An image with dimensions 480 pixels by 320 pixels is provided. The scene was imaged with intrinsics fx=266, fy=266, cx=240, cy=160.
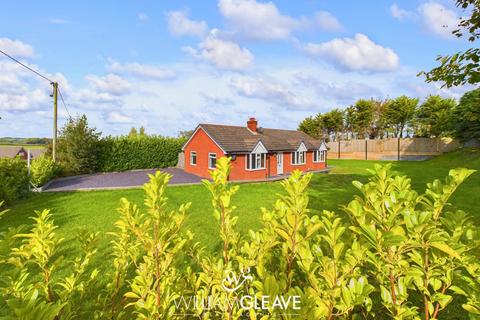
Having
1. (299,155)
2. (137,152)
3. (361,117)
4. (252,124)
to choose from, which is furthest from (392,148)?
(137,152)

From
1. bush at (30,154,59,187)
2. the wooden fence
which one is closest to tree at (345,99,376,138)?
the wooden fence

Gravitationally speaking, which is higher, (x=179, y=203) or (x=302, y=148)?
(x=302, y=148)

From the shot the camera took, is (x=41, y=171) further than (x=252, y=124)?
No

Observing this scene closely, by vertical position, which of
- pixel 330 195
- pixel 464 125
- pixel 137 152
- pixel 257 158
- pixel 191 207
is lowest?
→ pixel 191 207

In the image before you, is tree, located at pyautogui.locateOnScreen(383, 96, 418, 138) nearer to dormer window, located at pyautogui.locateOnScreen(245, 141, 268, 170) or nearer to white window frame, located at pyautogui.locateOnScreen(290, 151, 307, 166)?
white window frame, located at pyautogui.locateOnScreen(290, 151, 307, 166)

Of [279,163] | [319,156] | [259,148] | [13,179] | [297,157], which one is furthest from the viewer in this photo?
[319,156]

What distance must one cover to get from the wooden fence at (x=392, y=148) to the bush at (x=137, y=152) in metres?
23.7

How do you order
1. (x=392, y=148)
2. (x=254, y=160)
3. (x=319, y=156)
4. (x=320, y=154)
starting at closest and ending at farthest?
(x=254, y=160) → (x=319, y=156) → (x=320, y=154) → (x=392, y=148)

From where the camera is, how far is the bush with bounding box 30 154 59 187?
1694cm

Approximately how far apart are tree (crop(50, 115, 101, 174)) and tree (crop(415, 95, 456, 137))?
4844 centimetres

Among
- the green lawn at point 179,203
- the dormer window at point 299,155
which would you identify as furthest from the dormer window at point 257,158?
the green lawn at point 179,203

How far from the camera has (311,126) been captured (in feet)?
183

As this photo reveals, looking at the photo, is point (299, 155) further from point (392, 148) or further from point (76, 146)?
point (392, 148)

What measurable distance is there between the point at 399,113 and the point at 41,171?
53577 millimetres
